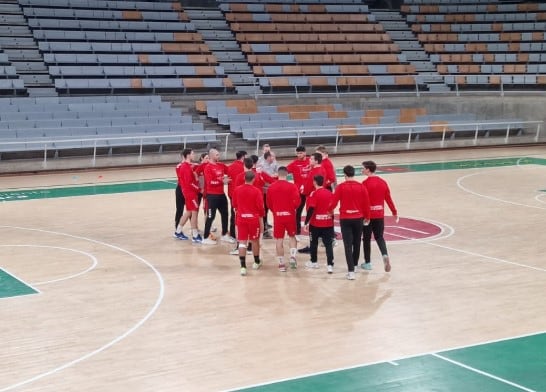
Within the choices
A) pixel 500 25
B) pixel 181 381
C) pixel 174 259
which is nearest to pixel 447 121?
pixel 500 25

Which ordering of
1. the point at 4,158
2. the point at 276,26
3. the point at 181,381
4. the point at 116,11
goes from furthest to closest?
the point at 276,26, the point at 116,11, the point at 4,158, the point at 181,381

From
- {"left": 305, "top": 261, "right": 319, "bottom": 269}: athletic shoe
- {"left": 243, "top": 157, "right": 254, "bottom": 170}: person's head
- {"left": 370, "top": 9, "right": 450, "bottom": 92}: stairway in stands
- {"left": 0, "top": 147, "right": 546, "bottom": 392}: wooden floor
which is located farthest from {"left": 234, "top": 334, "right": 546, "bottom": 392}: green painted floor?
{"left": 370, "top": 9, "right": 450, "bottom": 92}: stairway in stands

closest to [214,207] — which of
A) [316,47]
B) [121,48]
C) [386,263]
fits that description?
[386,263]

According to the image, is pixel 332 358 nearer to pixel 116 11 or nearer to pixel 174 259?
pixel 174 259

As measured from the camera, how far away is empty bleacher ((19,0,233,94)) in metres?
27.5

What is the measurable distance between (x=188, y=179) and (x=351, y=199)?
11.7 feet

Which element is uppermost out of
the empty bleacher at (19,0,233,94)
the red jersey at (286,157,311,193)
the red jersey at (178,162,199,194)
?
the empty bleacher at (19,0,233,94)

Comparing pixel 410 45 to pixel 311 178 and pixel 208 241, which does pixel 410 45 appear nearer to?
pixel 208 241

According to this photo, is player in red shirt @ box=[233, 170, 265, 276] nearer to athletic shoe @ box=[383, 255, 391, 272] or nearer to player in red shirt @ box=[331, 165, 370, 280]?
player in red shirt @ box=[331, 165, 370, 280]

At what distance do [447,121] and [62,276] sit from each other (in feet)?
70.0

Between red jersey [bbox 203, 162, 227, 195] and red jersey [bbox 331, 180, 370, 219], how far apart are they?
9.03 ft

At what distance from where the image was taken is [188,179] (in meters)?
13.0

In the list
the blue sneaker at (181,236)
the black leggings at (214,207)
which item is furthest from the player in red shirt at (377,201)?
the blue sneaker at (181,236)

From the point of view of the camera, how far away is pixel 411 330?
27.8 ft
